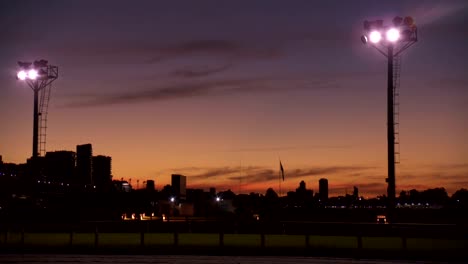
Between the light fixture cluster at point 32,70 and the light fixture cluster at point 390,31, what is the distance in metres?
21.9

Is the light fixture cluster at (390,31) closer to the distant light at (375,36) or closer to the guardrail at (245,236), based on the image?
the distant light at (375,36)

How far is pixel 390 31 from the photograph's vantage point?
106 ft

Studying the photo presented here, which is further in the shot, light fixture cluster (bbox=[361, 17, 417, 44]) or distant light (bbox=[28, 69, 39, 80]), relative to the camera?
distant light (bbox=[28, 69, 39, 80])

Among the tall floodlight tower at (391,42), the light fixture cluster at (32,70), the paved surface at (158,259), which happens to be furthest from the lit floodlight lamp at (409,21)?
the light fixture cluster at (32,70)

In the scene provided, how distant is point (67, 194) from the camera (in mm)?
85625

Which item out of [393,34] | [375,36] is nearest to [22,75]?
[375,36]

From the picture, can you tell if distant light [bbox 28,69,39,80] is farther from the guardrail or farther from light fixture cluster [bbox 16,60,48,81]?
the guardrail

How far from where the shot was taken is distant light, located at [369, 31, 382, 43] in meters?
33.3

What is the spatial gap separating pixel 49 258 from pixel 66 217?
104 ft

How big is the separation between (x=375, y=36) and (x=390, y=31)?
1.09m

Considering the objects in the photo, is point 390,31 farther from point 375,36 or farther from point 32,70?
point 32,70

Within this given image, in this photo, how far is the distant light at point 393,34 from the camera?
3238 cm

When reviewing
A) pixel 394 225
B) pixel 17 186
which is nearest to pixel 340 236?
pixel 394 225

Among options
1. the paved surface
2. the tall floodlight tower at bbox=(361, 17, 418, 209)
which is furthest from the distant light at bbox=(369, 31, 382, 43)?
the paved surface
